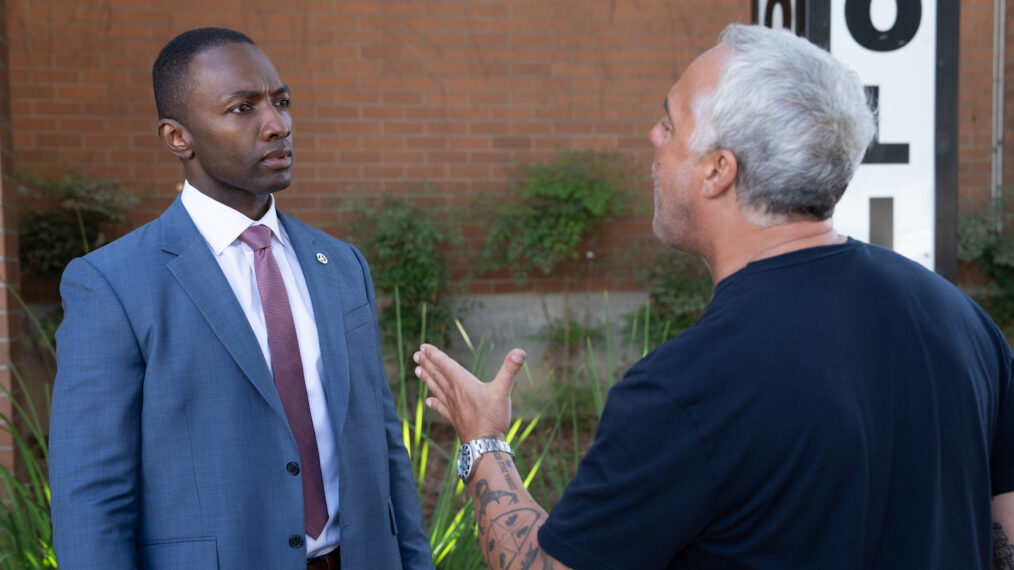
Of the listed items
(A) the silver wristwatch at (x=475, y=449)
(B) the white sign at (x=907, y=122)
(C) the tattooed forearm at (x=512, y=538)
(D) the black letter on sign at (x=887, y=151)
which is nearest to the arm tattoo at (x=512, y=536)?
(C) the tattooed forearm at (x=512, y=538)

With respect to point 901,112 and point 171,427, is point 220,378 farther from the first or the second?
point 901,112

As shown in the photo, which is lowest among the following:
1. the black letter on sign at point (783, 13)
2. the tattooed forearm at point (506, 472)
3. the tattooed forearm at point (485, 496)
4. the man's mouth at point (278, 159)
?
the tattooed forearm at point (485, 496)

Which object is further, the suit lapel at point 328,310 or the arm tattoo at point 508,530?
the suit lapel at point 328,310

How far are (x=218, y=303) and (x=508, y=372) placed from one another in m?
0.64

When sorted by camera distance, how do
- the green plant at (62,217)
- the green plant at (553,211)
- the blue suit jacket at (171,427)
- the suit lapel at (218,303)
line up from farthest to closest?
the green plant at (553,211)
the green plant at (62,217)
the suit lapel at (218,303)
the blue suit jacket at (171,427)

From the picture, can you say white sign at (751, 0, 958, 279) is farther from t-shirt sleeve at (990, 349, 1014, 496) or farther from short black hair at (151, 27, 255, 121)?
short black hair at (151, 27, 255, 121)

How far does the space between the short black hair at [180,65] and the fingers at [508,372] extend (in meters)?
0.95

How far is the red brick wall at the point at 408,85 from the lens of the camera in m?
5.19

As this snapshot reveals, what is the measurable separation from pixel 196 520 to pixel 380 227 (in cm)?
359

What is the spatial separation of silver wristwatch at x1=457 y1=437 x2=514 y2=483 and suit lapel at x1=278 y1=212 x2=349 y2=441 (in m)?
0.36

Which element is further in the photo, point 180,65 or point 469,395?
point 180,65

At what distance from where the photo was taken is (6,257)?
318cm

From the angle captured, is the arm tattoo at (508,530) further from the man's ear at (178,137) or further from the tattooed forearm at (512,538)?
the man's ear at (178,137)

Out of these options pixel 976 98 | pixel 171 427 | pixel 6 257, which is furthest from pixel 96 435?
pixel 976 98
